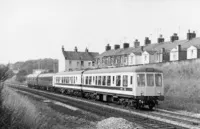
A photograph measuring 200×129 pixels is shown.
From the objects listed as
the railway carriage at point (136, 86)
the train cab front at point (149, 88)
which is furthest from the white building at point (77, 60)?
the train cab front at point (149, 88)

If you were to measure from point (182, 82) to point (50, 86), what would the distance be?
2134 cm

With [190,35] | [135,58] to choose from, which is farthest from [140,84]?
[135,58]

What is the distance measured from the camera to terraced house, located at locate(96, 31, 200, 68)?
1797 inches

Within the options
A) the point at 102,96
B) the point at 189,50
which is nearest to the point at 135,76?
the point at 102,96

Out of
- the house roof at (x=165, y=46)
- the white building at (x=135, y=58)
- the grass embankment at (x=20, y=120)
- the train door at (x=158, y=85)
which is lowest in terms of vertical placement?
the grass embankment at (x=20, y=120)

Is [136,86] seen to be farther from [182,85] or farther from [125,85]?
[182,85]

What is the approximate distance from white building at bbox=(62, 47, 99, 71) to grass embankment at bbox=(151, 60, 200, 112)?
45.6 meters

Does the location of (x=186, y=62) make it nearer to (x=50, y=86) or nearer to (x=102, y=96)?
(x=102, y=96)

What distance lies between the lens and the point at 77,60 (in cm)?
8406

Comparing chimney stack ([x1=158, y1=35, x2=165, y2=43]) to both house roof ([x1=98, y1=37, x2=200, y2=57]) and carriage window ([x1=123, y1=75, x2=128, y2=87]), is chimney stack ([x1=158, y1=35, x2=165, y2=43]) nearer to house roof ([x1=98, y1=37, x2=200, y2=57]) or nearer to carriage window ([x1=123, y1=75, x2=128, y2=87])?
house roof ([x1=98, y1=37, x2=200, y2=57])

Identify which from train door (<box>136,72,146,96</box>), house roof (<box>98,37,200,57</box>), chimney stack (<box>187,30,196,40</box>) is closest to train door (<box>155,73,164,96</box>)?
train door (<box>136,72,146,96</box>)

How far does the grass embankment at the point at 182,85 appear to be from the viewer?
21600 millimetres

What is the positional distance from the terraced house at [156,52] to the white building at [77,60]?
15.3 metres

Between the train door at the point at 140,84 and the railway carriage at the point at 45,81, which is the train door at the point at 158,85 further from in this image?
the railway carriage at the point at 45,81
